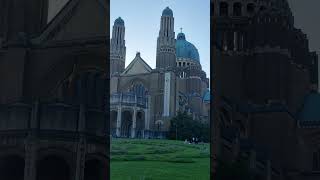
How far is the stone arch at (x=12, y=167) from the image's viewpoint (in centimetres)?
1434

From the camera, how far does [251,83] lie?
15086 millimetres

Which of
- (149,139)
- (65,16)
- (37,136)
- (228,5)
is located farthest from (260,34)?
(37,136)

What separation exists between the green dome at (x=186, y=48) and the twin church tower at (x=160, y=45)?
189 mm

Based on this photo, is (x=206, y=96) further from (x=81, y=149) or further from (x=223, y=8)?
(x=81, y=149)

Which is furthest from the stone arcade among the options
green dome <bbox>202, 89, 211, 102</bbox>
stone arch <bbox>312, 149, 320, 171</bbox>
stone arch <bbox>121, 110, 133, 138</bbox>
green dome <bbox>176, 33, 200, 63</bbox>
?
A: stone arch <bbox>121, 110, 133, 138</bbox>

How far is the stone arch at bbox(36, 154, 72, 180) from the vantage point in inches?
561

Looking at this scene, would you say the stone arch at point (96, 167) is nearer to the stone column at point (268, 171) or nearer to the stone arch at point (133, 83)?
the stone arch at point (133, 83)

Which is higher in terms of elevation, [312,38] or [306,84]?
[312,38]

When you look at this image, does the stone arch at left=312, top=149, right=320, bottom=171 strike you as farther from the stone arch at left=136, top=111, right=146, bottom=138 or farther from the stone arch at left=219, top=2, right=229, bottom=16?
the stone arch at left=136, top=111, right=146, bottom=138

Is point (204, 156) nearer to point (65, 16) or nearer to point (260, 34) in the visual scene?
point (260, 34)

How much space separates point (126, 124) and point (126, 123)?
4 centimetres

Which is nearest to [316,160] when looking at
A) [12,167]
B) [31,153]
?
[31,153]

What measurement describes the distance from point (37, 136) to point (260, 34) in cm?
695

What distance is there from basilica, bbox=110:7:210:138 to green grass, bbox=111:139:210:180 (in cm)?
42
